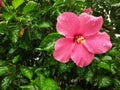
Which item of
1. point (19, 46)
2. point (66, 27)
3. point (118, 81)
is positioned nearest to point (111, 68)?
point (118, 81)

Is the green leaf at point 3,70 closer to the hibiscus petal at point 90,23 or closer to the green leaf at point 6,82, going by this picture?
the green leaf at point 6,82

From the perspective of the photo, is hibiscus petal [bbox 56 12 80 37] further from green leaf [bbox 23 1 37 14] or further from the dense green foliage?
green leaf [bbox 23 1 37 14]

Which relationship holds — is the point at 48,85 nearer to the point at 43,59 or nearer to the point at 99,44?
the point at 99,44

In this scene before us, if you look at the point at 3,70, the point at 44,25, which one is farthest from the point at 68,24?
the point at 3,70

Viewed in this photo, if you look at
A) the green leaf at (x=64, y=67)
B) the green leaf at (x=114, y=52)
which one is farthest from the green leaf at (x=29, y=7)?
the green leaf at (x=114, y=52)

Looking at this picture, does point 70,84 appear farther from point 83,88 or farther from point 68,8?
point 68,8

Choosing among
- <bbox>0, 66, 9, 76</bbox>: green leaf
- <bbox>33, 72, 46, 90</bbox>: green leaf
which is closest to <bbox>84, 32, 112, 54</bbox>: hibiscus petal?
<bbox>33, 72, 46, 90</bbox>: green leaf
